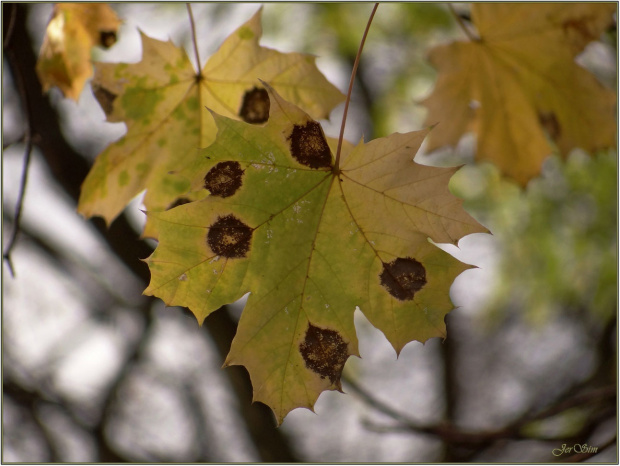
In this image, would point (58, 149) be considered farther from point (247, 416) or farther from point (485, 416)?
point (485, 416)

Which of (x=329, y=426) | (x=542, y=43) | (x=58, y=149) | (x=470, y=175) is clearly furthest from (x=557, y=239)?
(x=58, y=149)

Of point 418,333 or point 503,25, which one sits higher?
point 503,25

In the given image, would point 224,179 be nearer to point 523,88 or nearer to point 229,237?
point 229,237

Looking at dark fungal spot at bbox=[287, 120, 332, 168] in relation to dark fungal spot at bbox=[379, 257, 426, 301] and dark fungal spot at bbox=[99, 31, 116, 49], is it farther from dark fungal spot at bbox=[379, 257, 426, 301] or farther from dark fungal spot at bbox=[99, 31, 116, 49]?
dark fungal spot at bbox=[99, 31, 116, 49]

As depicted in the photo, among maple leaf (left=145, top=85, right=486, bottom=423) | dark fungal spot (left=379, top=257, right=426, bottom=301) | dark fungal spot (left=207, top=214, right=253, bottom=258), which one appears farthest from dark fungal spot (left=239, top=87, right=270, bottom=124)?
dark fungal spot (left=379, top=257, right=426, bottom=301)

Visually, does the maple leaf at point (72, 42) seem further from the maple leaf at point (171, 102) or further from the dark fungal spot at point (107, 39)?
the maple leaf at point (171, 102)

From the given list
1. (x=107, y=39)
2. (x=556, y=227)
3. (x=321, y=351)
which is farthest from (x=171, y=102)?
(x=556, y=227)
